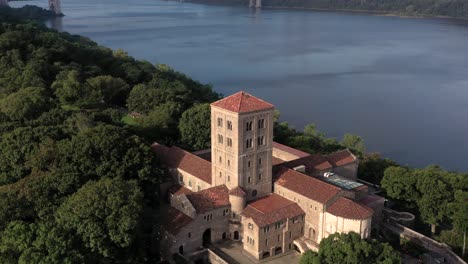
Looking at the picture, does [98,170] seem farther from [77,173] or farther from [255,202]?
[255,202]

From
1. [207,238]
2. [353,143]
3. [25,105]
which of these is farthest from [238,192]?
[353,143]

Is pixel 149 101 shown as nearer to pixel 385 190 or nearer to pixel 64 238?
pixel 385 190

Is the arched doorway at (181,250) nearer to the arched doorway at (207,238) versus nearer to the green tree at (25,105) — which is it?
the arched doorway at (207,238)

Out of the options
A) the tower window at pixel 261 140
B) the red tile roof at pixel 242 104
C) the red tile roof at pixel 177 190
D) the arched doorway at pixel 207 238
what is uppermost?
the red tile roof at pixel 242 104

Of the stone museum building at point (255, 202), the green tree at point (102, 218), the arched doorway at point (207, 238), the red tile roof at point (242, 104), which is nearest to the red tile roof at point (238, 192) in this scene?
the stone museum building at point (255, 202)

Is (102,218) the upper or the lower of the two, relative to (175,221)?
upper

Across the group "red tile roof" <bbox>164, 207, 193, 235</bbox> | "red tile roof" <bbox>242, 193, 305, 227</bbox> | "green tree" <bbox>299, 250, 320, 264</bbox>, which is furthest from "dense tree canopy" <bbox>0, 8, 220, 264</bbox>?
"green tree" <bbox>299, 250, 320, 264</bbox>

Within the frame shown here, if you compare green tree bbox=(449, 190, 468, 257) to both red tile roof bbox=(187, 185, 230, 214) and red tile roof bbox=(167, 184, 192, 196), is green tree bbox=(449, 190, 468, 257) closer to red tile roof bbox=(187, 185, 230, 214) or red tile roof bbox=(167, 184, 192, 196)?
red tile roof bbox=(187, 185, 230, 214)
